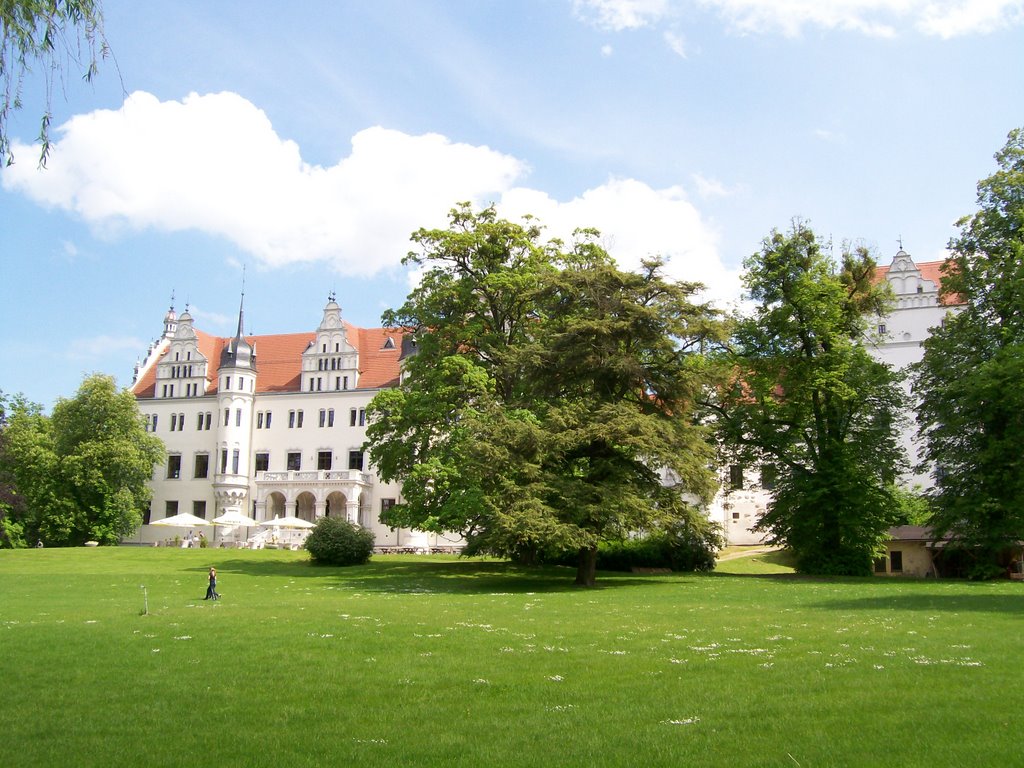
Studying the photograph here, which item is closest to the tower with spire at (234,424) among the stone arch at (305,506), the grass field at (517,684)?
the stone arch at (305,506)

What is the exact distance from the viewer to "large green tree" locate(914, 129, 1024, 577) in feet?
111

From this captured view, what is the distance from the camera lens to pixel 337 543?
4494 centimetres

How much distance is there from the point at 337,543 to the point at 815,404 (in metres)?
24.5

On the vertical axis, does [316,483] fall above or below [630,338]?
below

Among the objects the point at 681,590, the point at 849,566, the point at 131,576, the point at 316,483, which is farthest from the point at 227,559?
the point at 849,566

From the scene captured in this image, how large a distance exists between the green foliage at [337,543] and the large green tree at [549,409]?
4504 millimetres

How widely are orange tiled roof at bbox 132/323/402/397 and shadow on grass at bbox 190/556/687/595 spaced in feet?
98.4

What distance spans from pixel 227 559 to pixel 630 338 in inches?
1089

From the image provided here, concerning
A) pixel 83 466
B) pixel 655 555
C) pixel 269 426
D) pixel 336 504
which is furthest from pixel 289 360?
pixel 655 555

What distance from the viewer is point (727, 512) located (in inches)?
2825

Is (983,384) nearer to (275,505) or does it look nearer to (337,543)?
(337,543)

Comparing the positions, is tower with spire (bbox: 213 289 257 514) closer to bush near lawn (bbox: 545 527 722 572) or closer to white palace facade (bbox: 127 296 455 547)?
white palace facade (bbox: 127 296 455 547)

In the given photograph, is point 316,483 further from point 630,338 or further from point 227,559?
point 630,338

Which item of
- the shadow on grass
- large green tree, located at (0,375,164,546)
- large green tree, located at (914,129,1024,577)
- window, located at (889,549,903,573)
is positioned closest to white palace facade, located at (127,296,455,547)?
large green tree, located at (0,375,164,546)
